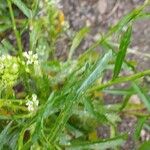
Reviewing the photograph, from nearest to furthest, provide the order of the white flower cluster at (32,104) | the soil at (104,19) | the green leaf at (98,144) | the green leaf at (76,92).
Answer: the green leaf at (76,92) → the white flower cluster at (32,104) → the green leaf at (98,144) → the soil at (104,19)

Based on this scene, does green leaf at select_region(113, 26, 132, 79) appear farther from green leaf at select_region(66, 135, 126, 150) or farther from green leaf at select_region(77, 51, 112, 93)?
green leaf at select_region(66, 135, 126, 150)

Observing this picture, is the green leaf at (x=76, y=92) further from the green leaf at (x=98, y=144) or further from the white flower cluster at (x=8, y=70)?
the green leaf at (x=98, y=144)

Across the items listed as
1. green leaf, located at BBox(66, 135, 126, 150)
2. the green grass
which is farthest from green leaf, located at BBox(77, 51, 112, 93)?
green leaf, located at BBox(66, 135, 126, 150)

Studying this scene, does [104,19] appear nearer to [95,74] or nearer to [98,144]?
[98,144]

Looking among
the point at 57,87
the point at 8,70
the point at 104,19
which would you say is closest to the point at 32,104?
the point at 8,70

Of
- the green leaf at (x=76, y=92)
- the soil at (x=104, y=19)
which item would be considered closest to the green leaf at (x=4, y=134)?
the green leaf at (x=76, y=92)

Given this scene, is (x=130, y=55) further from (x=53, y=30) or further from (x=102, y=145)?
(x=102, y=145)
